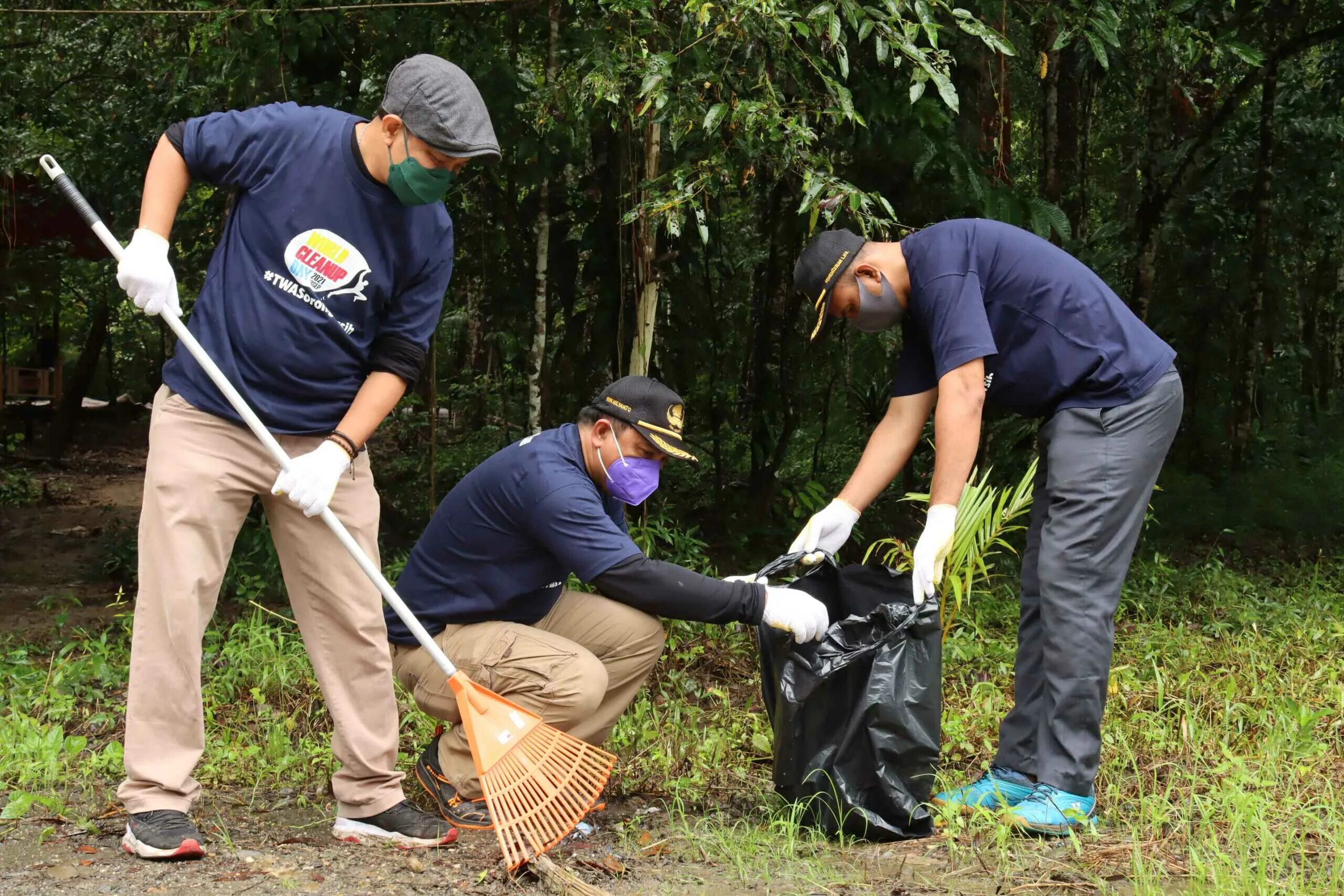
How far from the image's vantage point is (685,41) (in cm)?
403

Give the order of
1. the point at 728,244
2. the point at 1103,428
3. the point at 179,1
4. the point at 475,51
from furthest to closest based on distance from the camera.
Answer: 1. the point at 728,244
2. the point at 179,1
3. the point at 475,51
4. the point at 1103,428

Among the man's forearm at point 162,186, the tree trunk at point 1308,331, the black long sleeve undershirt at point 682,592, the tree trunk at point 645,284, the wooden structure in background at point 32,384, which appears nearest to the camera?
the man's forearm at point 162,186

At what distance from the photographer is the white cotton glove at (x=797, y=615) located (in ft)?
9.53

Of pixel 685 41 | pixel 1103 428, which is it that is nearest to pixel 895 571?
pixel 1103 428

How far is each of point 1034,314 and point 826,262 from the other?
57cm

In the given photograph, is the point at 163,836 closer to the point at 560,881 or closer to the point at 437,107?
the point at 560,881

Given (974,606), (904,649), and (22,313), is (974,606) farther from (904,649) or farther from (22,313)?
(22,313)

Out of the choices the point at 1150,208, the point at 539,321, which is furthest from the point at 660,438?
the point at 1150,208

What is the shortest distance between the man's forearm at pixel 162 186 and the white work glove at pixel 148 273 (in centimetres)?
4

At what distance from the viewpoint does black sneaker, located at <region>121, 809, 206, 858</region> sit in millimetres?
2736

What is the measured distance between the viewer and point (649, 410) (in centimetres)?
317

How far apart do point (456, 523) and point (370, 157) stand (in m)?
1.00

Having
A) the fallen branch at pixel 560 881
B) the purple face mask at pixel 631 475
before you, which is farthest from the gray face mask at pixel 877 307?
the fallen branch at pixel 560 881

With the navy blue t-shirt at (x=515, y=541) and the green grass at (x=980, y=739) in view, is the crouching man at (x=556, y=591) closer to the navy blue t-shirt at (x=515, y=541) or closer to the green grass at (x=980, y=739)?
the navy blue t-shirt at (x=515, y=541)
